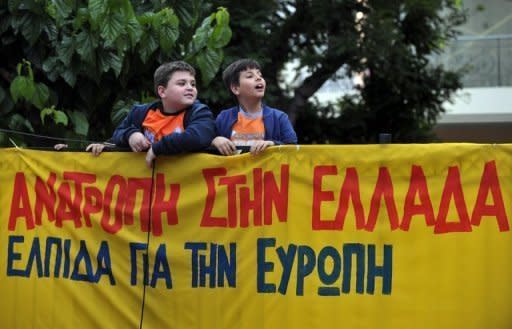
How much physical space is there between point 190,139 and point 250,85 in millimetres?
616

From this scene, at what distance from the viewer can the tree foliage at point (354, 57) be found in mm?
12602

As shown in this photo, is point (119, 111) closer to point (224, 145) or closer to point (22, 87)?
point (22, 87)

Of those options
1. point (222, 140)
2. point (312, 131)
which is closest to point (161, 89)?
point (222, 140)

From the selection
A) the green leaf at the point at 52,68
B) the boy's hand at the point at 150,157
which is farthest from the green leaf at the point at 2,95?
the boy's hand at the point at 150,157

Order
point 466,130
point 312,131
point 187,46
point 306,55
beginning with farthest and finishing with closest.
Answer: point 466,130 → point 312,131 → point 306,55 → point 187,46

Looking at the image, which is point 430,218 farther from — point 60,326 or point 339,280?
point 60,326

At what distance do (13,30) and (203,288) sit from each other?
3.27 metres

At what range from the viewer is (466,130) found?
67.9 feet

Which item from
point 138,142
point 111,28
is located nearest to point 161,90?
point 138,142

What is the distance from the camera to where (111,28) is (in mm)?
6066

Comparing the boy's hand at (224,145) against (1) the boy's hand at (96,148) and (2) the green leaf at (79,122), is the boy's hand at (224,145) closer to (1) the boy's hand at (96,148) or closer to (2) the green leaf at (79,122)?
(1) the boy's hand at (96,148)

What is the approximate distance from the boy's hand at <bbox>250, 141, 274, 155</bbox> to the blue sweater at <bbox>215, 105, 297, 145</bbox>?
1.11ft

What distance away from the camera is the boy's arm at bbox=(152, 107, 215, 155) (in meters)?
4.56

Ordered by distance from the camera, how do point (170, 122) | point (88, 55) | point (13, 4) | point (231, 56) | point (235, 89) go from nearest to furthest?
1. point (170, 122)
2. point (235, 89)
3. point (88, 55)
4. point (13, 4)
5. point (231, 56)
